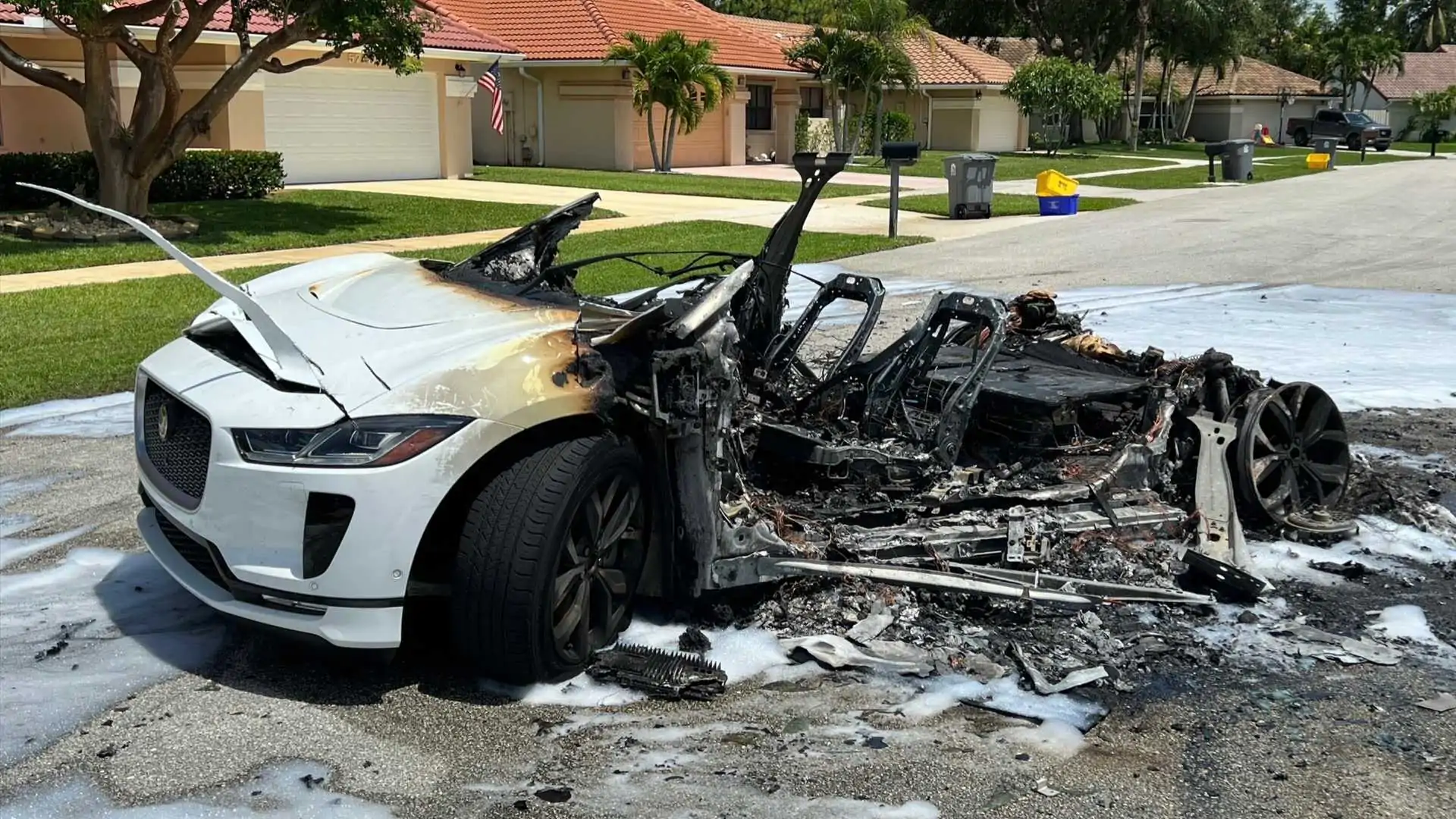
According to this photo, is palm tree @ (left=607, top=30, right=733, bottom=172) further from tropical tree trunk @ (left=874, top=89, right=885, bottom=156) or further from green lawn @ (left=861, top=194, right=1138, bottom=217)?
green lawn @ (left=861, top=194, right=1138, bottom=217)

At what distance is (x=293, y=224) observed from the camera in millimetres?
19484

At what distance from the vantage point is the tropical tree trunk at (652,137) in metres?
34.0

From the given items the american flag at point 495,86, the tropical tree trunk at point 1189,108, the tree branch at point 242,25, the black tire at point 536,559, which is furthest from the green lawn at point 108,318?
the tropical tree trunk at point 1189,108

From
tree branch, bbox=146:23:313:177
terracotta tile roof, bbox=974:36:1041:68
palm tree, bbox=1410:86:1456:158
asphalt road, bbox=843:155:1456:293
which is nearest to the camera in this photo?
asphalt road, bbox=843:155:1456:293

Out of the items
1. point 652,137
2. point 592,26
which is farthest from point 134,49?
point 592,26

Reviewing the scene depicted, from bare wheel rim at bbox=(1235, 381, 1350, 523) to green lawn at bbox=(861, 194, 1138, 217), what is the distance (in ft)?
57.7

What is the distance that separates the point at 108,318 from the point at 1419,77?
94791 mm

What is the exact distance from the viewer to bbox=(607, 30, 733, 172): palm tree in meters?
32.5

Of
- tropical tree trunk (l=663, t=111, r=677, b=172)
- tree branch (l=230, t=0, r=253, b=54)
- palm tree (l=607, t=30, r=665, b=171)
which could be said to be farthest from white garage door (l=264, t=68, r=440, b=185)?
tree branch (l=230, t=0, r=253, b=54)

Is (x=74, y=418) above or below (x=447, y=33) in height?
below

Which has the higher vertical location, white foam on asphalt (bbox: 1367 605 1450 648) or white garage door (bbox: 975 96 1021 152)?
white garage door (bbox: 975 96 1021 152)

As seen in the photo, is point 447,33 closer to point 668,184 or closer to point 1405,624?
point 668,184

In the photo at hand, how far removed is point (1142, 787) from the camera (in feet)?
12.1

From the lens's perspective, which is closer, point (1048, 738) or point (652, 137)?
point (1048, 738)
